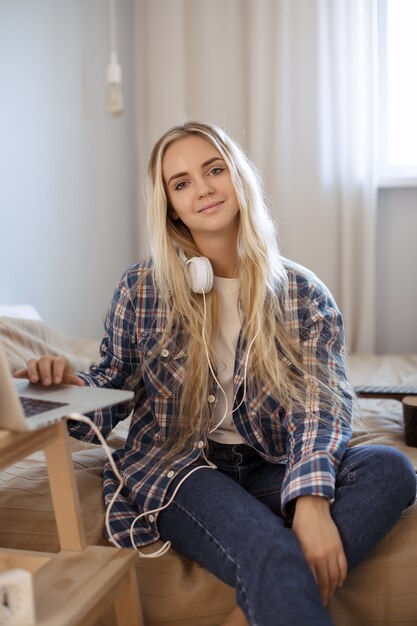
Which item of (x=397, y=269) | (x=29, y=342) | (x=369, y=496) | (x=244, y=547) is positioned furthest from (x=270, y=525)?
(x=397, y=269)

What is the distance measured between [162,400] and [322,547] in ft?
1.47

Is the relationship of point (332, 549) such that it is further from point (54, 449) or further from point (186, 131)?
point (186, 131)

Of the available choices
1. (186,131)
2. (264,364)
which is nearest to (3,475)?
(264,364)

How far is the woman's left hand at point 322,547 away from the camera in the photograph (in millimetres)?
1137

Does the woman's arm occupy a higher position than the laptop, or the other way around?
the laptop

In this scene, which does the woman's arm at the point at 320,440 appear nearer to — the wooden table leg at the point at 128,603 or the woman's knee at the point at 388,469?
the woman's knee at the point at 388,469

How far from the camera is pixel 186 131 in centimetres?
157

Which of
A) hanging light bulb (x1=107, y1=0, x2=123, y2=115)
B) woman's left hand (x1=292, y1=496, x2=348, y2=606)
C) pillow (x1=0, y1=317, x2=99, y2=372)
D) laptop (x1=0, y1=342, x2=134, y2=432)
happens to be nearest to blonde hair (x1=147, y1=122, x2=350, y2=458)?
woman's left hand (x1=292, y1=496, x2=348, y2=606)

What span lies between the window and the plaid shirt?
205 centimetres

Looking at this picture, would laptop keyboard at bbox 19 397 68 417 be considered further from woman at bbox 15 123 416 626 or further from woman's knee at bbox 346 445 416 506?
woman's knee at bbox 346 445 416 506

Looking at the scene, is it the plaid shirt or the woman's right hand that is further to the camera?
the plaid shirt

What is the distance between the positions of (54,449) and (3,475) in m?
0.51

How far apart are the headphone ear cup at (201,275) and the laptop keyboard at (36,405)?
1.71 feet

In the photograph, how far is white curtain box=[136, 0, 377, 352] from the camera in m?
3.33
